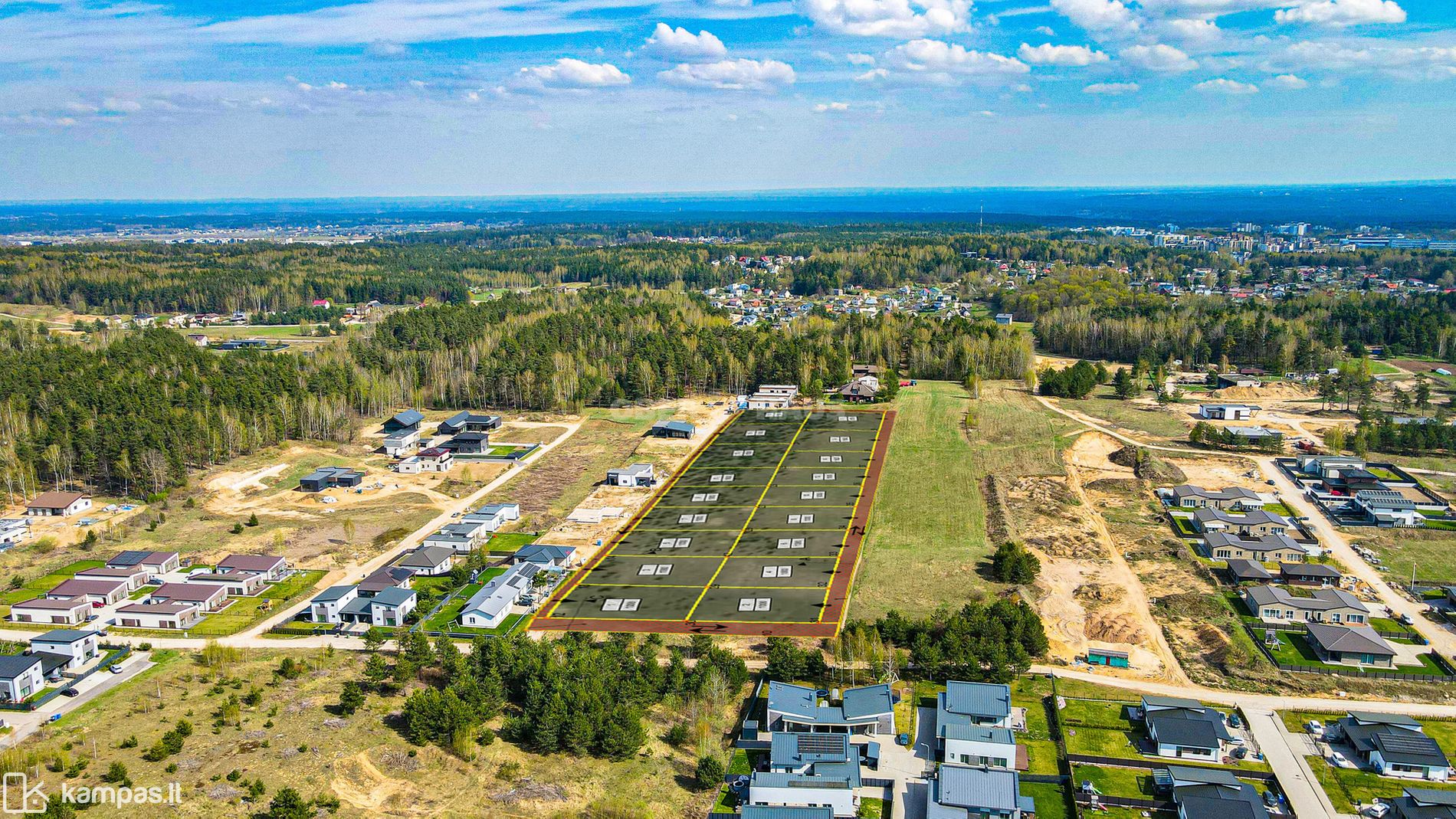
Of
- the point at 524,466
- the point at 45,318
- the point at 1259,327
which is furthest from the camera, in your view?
the point at 45,318

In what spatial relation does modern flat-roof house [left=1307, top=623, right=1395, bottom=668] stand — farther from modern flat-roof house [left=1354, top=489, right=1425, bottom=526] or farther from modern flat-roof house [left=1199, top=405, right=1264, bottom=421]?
modern flat-roof house [left=1199, top=405, right=1264, bottom=421]

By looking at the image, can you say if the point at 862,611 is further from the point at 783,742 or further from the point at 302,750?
the point at 302,750

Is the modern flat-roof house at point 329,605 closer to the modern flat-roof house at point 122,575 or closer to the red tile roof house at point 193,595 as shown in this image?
the red tile roof house at point 193,595

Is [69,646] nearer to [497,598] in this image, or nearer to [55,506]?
[497,598]

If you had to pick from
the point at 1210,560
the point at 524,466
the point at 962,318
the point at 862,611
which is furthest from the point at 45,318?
the point at 1210,560

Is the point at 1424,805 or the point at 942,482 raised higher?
the point at 942,482

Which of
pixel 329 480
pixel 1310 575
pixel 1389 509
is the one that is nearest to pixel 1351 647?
pixel 1310 575

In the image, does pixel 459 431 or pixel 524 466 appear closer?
pixel 524 466
